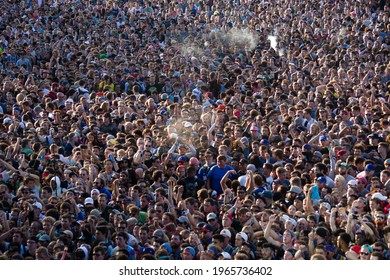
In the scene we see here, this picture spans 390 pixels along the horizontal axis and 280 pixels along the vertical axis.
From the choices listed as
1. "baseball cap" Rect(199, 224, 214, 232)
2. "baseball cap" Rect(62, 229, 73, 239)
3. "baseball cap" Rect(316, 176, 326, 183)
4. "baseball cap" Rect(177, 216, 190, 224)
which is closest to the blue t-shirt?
"baseball cap" Rect(316, 176, 326, 183)

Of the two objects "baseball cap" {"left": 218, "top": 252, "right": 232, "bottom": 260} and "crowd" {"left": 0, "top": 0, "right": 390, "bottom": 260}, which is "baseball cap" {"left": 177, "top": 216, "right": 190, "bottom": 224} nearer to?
"crowd" {"left": 0, "top": 0, "right": 390, "bottom": 260}

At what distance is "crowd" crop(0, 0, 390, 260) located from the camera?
11.8 meters

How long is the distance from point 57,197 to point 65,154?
8.02 feet

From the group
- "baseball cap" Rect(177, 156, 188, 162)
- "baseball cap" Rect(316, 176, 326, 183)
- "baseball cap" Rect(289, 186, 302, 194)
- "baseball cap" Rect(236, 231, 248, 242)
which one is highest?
"baseball cap" Rect(236, 231, 248, 242)

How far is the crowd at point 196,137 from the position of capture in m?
11.8

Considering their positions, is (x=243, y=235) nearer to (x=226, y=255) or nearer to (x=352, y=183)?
(x=226, y=255)

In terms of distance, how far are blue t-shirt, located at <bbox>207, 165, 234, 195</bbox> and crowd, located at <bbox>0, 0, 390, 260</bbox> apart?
15 mm

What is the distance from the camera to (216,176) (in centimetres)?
1429

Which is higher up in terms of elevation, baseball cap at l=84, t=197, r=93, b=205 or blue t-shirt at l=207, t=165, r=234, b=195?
baseball cap at l=84, t=197, r=93, b=205

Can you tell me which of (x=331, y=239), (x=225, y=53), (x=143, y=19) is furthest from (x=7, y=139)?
(x=143, y=19)

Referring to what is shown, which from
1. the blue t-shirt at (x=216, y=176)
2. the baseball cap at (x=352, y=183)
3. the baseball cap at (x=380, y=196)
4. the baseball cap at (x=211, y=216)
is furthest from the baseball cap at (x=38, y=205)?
the baseball cap at (x=380, y=196)

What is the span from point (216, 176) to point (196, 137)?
175cm

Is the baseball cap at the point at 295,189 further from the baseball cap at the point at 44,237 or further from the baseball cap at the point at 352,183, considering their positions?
the baseball cap at the point at 44,237

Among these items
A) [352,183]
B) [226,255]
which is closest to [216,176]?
[352,183]
